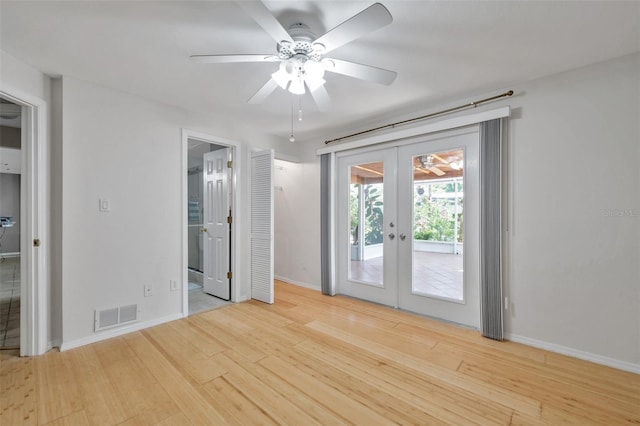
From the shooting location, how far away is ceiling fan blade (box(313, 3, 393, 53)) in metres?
1.21

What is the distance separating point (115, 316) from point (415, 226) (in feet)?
10.7

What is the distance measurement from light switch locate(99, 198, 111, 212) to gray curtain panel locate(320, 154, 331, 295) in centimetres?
250

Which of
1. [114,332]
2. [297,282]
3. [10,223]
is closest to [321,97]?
[114,332]

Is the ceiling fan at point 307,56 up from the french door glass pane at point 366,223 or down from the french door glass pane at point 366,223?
up

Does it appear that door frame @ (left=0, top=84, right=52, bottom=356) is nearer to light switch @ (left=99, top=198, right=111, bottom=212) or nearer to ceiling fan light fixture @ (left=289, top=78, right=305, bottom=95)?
light switch @ (left=99, top=198, right=111, bottom=212)

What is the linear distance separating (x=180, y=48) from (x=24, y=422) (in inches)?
98.3

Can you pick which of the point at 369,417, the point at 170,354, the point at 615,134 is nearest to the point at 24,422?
the point at 170,354

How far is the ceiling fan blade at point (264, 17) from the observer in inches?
46.9

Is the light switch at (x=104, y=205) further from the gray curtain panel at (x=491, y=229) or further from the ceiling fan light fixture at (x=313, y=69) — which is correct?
the gray curtain panel at (x=491, y=229)

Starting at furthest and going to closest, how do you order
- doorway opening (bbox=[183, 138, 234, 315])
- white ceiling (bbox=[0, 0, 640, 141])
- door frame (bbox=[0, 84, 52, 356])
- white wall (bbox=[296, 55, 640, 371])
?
doorway opening (bbox=[183, 138, 234, 315]) → door frame (bbox=[0, 84, 52, 356]) → white wall (bbox=[296, 55, 640, 371]) → white ceiling (bbox=[0, 0, 640, 141])

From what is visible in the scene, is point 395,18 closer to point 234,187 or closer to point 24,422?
point 234,187

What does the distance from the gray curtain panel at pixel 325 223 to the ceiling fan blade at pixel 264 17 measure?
2.55m

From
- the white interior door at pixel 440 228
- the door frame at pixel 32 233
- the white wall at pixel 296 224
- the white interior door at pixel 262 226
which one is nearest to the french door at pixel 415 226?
the white interior door at pixel 440 228

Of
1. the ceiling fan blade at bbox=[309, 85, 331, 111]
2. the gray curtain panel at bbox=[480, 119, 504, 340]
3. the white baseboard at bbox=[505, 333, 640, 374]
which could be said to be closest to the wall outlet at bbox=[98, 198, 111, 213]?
the ceiling fan blade at bbox=[309, 85, 331, 111]
